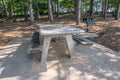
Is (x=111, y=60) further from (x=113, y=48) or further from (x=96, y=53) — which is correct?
(x=113, y=48)

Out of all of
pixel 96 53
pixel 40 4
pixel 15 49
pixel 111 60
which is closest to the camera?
pixel 111 60

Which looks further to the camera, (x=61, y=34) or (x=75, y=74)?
(x=61, y=34)

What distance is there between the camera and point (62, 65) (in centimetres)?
464

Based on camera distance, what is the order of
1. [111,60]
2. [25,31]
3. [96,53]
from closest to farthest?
[111,60] < [96,53] < [25,31]

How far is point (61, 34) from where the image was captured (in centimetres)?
467

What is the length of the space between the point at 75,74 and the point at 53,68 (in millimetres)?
654

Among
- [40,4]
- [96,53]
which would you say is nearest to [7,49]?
[96,53]

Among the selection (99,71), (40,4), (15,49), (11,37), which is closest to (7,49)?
(15,49)

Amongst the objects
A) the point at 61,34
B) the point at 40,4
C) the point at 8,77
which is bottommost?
the point at 8,77

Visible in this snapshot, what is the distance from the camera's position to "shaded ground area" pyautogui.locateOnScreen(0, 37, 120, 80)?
156 inches

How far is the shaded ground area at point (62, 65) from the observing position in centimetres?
397

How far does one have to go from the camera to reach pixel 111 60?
4.93 metres

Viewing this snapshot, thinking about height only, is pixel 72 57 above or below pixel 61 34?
below

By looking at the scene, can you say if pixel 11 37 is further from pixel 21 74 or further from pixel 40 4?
pixel 40 4
